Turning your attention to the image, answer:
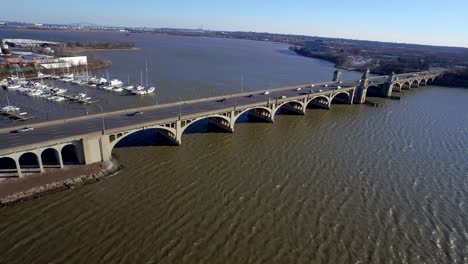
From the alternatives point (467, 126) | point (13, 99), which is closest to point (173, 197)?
point (13, 99)

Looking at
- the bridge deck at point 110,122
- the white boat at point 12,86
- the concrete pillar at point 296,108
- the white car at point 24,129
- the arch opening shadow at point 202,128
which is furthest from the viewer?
the white boat at point 12,86

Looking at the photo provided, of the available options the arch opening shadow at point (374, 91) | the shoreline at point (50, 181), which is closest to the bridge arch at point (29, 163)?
the shoreline at point (50, 181)

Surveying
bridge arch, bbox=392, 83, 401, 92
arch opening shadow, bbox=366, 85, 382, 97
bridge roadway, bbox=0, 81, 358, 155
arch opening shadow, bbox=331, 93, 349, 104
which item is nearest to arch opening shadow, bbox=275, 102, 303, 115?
→ bridge roadway, bbox=0, 81, 358, 155

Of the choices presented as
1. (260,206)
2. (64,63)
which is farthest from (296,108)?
(64,63)

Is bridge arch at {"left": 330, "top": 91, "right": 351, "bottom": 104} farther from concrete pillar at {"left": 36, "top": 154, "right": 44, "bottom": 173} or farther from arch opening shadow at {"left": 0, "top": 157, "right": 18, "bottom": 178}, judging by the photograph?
arch opening shadow at {"left": 0, "top": 157, "right": 18, "bottom": 178}

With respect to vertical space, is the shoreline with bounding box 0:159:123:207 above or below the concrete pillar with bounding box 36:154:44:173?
below

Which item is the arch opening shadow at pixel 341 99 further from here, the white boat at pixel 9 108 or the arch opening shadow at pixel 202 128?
the white boat at pixel 9 108

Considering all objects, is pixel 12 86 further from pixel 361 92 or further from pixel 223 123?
pixel 361 92
